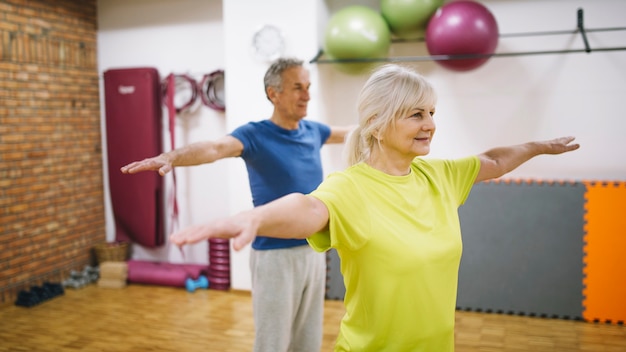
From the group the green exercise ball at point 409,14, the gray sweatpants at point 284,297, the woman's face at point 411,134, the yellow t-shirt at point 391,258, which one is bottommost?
the gray sweatpants at point 284,297

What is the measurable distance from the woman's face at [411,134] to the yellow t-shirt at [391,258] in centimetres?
8

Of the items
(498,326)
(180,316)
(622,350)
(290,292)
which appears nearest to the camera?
(290,292)

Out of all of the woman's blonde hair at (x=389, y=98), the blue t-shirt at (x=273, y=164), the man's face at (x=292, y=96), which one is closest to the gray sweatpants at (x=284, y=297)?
the blue t-shirt at (x=273, y=164)

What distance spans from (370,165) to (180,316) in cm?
290

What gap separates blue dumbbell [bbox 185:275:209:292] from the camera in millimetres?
4574

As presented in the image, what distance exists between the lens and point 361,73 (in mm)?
4082

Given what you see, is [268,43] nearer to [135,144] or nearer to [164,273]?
[135,144]

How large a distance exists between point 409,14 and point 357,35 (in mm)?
391

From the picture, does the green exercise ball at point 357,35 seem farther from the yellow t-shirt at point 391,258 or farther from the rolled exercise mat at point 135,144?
the yellow t-shirt at point 391,258

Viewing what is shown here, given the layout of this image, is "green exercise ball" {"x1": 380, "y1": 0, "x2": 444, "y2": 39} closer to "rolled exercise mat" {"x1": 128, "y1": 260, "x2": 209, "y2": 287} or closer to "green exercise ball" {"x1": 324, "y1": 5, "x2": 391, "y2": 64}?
"green exercise ball" {"x1": 324, "y1": 5, "x2": 391, "y2": 64}

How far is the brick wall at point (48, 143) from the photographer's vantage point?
170 inches

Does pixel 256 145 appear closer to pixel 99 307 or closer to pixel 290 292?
pixel 290 292

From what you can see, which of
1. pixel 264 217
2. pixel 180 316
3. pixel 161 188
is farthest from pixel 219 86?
pixel 264 217

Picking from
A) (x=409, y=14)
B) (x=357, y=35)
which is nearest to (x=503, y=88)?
(x=409, y=14)
